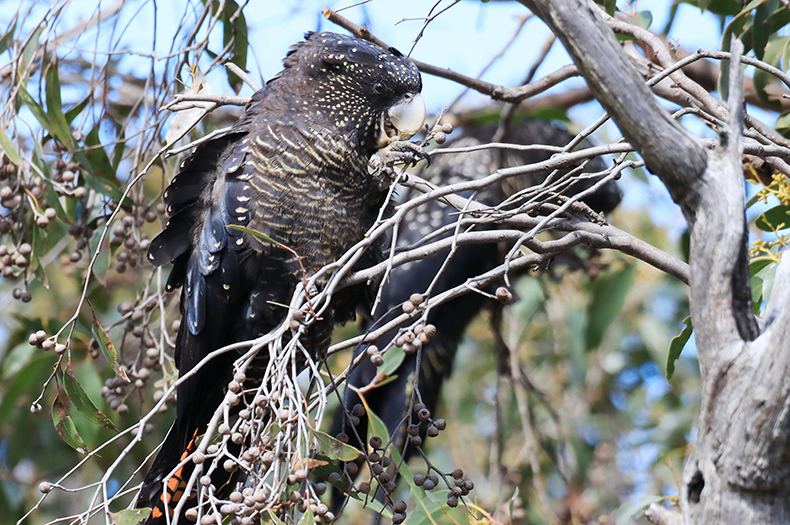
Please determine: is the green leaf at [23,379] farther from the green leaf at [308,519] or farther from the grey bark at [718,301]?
the grey bark at [718,301]

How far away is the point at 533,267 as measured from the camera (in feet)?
3.59

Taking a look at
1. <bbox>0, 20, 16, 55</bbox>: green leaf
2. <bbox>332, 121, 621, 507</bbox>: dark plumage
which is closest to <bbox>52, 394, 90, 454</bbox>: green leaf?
<bbox>0, 20, 16, 55</bbox>: green leaf

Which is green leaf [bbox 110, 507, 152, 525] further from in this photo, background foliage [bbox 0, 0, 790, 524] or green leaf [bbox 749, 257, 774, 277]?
green leaf [bbox 749, 257, 774, 277]

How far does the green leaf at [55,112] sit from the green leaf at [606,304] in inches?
67.8

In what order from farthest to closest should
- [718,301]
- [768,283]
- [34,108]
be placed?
[34,108], [768,283], [718,301]

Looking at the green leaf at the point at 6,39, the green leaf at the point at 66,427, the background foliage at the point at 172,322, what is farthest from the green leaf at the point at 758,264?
the green leaf at the point at 6,39

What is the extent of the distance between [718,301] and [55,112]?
146cm

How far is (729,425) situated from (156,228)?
2871 millimetres

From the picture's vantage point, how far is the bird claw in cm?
129

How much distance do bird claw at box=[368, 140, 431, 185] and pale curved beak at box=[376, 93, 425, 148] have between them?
Result: 11 cm

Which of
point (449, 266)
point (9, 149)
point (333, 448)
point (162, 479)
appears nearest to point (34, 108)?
point (9, 149)

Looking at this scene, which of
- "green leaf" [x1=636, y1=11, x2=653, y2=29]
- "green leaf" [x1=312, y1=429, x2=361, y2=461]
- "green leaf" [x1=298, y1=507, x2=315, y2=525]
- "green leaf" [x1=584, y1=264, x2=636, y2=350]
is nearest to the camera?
"green leaf" [x1=298, y1=507, x2=315, y2=525]

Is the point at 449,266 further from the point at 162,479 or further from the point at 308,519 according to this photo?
the point at 308,519

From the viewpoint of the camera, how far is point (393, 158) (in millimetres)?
1350
